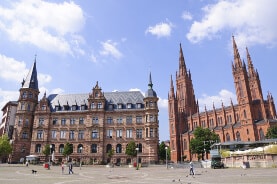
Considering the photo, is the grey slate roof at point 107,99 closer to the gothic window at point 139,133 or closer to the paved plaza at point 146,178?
the gothic window at point 139,133

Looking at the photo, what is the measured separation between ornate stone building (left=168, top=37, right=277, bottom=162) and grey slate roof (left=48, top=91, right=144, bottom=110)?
38862 millimetres

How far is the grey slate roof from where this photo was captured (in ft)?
231

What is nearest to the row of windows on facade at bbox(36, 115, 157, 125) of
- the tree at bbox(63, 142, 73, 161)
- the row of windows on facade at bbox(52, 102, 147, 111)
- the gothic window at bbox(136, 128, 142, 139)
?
the gothic window at bbox(136, 128, 142, 139)

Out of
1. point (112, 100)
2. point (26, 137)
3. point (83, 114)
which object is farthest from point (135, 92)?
point (26, 137)

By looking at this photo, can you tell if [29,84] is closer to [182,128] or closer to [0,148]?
[0,148]

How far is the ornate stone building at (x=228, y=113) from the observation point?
90.3 metres

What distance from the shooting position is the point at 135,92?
73.0 metres

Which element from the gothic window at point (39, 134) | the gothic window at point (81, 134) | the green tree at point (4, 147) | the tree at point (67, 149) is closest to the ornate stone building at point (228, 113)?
the gothic window at point (81, 134)

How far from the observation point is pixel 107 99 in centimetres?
7212

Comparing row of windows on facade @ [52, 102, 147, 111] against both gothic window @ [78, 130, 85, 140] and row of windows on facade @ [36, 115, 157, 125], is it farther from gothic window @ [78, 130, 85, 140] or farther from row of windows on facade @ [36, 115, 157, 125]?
gothic window @ [78, 130, 85, 140]

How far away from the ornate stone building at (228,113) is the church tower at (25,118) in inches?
2531

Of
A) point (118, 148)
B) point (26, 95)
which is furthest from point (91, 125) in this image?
point (26, 95)

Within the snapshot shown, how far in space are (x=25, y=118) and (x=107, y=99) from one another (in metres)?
24.0

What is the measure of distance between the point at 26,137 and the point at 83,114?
17.4m
